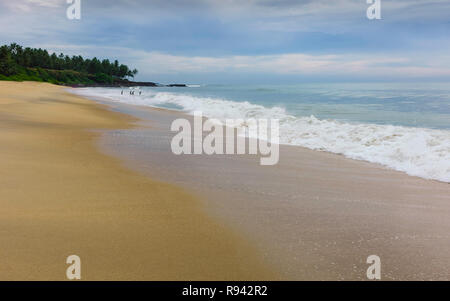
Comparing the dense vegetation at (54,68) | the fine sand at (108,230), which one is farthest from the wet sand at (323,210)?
the dense vegetation at (54,68)

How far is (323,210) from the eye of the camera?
4.79 metres

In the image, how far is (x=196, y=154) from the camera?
8711mm

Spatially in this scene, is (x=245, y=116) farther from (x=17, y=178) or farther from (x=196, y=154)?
(x=17, y=178)

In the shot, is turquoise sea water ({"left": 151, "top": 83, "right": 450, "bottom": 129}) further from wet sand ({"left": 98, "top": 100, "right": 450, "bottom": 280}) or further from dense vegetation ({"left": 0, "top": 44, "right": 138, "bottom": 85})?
dense vegetation ({"left": 0, "top": 44, "right": 138, "bottom": 85})

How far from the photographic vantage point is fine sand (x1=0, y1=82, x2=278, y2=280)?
3045 millimetres

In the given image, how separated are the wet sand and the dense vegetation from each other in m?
103

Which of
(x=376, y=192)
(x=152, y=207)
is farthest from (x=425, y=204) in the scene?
(x=152, y=207)

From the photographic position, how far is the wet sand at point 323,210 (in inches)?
131

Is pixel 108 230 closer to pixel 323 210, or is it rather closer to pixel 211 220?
pixel 211 220

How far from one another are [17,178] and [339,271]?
5048 mm

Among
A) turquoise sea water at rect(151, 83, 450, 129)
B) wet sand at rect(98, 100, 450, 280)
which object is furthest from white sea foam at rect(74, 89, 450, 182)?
turquoise sea water at rect(151, 83, 450, 129)

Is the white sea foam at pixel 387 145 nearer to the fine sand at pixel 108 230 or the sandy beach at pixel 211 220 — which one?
the sandy beach at pixel 211 220

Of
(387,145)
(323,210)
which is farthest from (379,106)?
(323,210)

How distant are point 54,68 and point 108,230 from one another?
16209 centimetres
